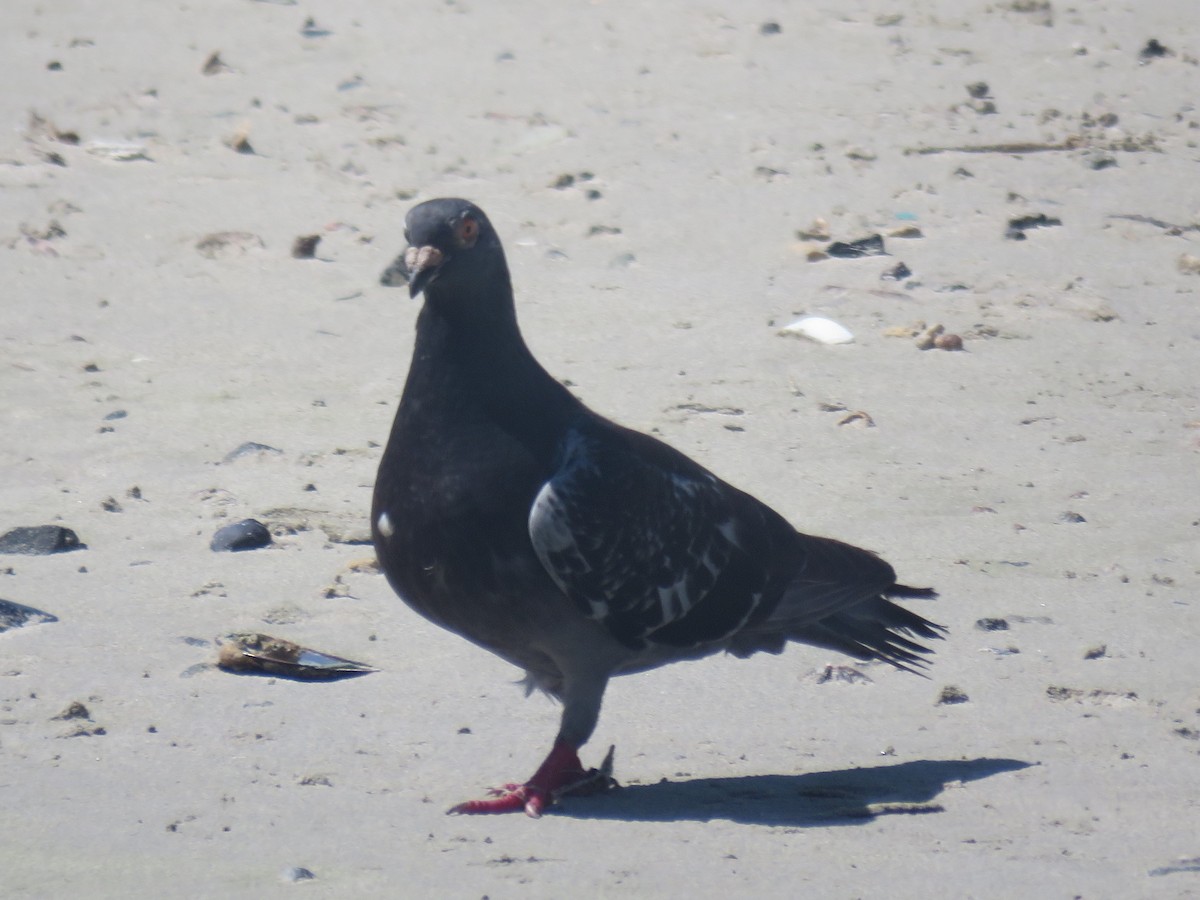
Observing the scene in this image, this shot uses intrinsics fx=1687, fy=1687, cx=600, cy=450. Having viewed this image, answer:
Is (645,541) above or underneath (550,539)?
underneath

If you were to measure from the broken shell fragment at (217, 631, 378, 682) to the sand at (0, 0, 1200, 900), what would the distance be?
8cm

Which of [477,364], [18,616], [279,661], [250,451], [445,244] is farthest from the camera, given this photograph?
[250,451]

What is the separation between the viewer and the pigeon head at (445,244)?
4.08 m

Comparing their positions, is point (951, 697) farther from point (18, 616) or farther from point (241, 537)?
point (18, 616)

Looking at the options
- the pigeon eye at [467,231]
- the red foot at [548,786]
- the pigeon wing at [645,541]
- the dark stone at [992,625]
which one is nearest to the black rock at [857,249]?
the dark stone at [992,625]

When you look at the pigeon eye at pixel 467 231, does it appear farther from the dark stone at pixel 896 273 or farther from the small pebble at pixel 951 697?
the dark stone at pixel 896 273

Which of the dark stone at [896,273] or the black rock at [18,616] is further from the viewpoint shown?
the dark stone at [896,273]

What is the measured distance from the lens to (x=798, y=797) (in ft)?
13.4

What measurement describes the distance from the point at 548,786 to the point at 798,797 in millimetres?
604

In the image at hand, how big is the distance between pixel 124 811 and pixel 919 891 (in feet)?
5.63

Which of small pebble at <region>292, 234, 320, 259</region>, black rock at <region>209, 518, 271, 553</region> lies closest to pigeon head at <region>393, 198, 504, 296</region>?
black rock at <region>209, 518, 271, 553</region>

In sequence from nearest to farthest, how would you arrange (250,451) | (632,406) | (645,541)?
1. (645,541)
2. (250,451)
3. (632,406)

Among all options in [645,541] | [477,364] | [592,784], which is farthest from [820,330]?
[592,784]

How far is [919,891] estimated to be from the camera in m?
3.46
